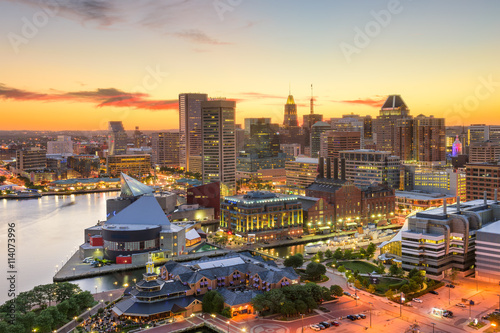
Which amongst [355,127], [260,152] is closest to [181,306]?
[260,152]

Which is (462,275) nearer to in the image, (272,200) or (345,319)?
(345,319)

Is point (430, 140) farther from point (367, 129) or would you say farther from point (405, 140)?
point (367, 129)

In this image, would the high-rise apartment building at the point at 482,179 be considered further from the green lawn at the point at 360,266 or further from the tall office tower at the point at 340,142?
the tall office tower at the point at 340,142

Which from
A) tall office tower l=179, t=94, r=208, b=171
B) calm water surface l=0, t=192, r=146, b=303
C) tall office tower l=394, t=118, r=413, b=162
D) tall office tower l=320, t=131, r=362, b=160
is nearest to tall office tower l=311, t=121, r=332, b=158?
tall office tower l=394, t=118, r=413, b=162

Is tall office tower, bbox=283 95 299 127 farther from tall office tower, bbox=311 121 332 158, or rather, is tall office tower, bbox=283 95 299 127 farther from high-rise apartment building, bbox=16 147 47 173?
high-rise apartment building, bbox=16 147 47 173

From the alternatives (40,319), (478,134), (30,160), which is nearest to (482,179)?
(40,319)

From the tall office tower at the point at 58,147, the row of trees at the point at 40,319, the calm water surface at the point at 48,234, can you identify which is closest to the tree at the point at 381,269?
the calm water surface at the point at 48,234
